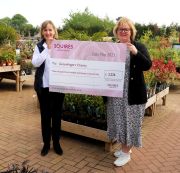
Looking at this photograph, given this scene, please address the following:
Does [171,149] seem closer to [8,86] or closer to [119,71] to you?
[119,71]

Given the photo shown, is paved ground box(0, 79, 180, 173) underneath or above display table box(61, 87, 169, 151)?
underneath

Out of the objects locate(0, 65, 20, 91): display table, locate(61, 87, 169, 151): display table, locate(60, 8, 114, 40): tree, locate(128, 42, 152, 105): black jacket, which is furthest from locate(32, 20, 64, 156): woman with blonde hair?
locate(60, 8, 114, 40): tree

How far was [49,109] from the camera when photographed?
4266 mm

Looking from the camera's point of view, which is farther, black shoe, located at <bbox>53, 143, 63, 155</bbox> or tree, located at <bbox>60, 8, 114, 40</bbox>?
tree, located at <bbox>60, 8, 114, 40</bbox>

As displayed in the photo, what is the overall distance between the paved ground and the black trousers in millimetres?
324

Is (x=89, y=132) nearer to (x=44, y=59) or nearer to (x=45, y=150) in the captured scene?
(x=45, y=150)

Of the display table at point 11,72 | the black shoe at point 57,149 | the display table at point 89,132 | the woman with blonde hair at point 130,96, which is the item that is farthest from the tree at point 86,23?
the woman with blonde hair at point 130,96

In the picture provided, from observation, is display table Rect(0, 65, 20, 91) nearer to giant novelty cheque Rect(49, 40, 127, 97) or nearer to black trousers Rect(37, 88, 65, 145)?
black trousers Rect(37, 88, 65, 145)

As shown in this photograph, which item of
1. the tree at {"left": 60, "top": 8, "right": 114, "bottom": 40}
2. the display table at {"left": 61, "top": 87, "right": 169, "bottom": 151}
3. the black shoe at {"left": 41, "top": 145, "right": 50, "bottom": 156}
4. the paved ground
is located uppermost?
the tree at {"left": 60, "top": 8, "right": 114, "bottom": 40}

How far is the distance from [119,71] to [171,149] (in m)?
1.78

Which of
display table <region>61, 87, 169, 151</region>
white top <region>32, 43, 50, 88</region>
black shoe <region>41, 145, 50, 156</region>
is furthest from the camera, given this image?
display table <region>61, 87, 169, 151</region>

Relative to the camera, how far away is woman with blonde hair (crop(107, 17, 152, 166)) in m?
3.65

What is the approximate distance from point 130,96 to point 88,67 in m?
0.66

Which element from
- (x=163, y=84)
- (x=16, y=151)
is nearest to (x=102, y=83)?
(x=16, y=151)
